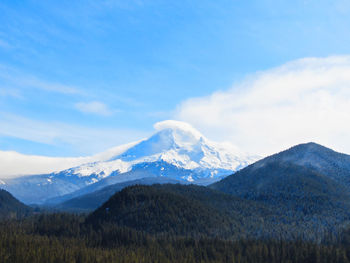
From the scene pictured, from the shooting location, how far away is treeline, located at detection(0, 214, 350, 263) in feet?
360

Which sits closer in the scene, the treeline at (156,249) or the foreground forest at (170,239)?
the treeline at (156,249)

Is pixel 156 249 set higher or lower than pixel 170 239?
lower

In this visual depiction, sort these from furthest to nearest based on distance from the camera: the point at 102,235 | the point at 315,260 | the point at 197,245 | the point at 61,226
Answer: the point at 61,226
the point at 102,235
the point at 197,245
the point at 315,260

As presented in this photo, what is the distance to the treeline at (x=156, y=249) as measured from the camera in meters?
110

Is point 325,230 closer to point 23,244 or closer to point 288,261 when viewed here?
point 288,261

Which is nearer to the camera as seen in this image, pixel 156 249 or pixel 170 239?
pixel 156 249

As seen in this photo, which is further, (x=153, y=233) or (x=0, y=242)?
(x=153, y=233)

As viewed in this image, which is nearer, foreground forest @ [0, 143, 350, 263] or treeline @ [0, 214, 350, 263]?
treeline @ [0, 214, 350, 263]

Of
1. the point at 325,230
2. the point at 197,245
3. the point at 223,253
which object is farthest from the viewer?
the point at 325,230

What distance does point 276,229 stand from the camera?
184625 millimetres

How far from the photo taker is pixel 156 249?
136 meters

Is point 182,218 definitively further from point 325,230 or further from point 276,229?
point 325,230

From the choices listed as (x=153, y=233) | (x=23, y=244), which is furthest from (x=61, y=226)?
(x=23, y=244)

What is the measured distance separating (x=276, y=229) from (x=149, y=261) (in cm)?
9258
